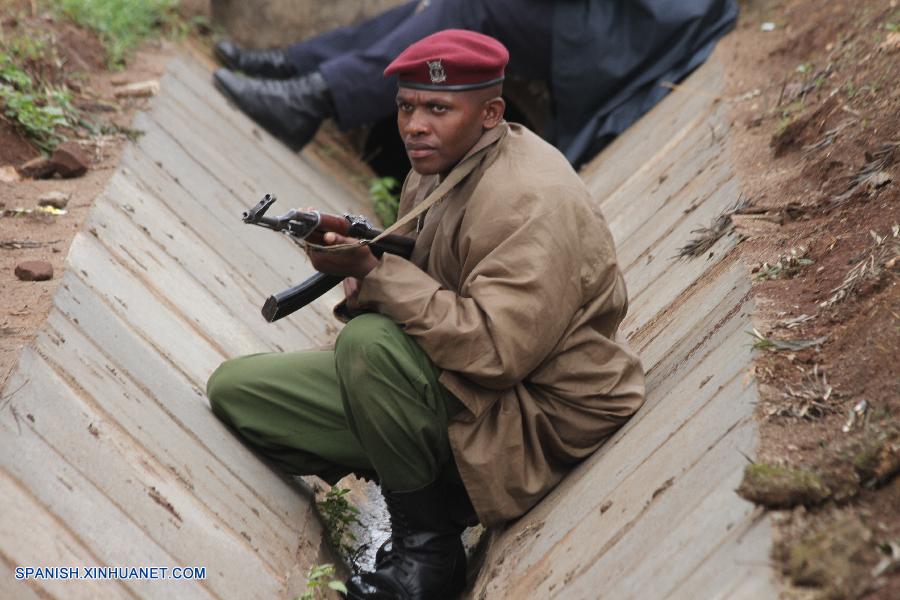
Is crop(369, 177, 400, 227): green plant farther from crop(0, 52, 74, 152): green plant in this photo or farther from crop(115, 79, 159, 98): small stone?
crop(0, 52, 74, 152): green plant

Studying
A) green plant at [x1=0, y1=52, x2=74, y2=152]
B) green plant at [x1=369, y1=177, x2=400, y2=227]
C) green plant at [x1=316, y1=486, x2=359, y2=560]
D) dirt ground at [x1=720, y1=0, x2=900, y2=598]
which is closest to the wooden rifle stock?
green plant at [x1=316, y1=486, x2=359, y2=560]

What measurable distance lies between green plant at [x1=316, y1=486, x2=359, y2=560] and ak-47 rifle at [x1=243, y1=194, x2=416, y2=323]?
829mm

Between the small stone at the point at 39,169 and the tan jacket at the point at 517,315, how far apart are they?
7.15 feet

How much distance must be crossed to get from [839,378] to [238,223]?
343cm

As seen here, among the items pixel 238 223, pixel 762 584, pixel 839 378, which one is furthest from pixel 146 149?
pixel 762 584

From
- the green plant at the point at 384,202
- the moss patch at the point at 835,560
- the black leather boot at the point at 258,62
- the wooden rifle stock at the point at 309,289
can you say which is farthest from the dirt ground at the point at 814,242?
the green plant at the point at 384,202

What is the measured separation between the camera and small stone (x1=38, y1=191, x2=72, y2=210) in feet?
14.5

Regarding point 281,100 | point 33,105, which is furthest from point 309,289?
point 281,100

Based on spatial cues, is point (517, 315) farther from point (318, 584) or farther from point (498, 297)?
point (318, 584)

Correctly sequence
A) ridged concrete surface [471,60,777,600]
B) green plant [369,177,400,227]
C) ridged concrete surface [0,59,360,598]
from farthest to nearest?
1. green plant [369,177,400,227]
2. ridged concrete surface [0,59,360,598]
3. ridged concrete surface [471,60,777,600]

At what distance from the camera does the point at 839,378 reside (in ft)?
9.15

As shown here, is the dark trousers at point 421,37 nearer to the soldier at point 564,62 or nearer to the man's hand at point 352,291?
the soldier at point 564,62

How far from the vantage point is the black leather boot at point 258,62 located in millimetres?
7820

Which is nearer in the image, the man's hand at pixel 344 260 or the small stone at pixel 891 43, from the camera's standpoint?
the man's hand at pixel 344 260
